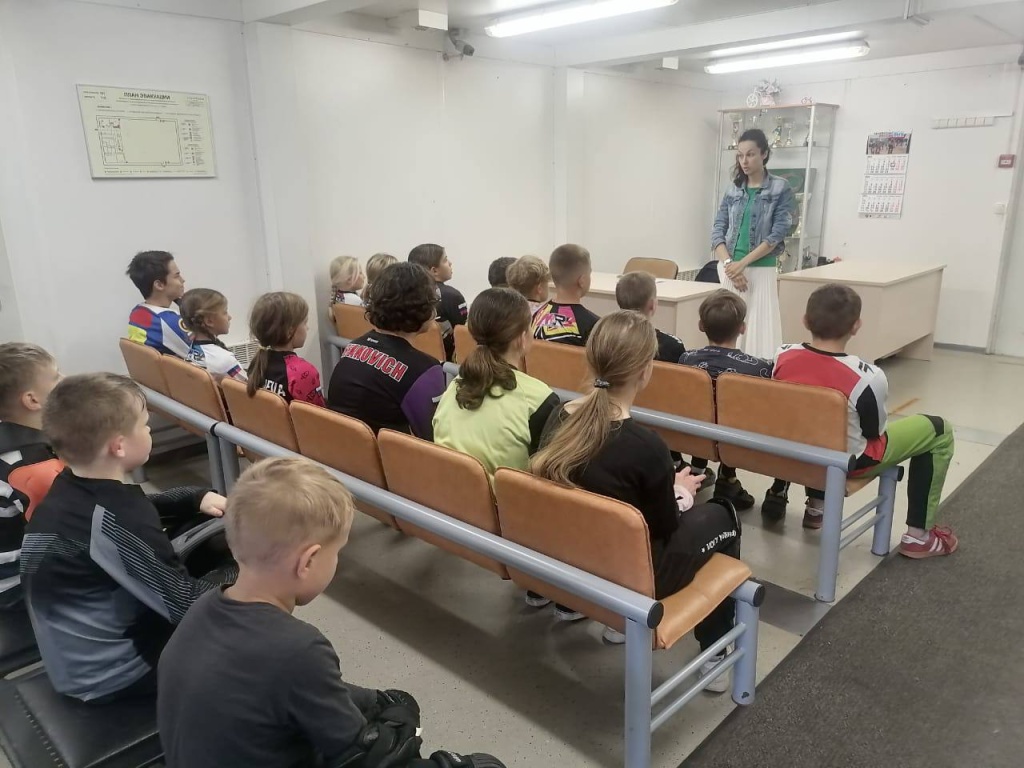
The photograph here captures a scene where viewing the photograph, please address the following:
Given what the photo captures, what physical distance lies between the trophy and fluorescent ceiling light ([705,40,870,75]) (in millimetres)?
1120

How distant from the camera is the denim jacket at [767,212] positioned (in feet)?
14.4

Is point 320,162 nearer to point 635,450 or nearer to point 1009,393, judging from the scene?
point 635,450

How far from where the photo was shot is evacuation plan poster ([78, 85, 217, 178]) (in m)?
3.58

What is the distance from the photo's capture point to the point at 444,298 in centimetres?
425

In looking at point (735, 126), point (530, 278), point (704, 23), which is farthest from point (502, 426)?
point (735, 126)

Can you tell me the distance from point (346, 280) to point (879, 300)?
3.70 m

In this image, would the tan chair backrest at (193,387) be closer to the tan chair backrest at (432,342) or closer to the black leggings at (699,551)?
the tan chair backrest at (432,342)

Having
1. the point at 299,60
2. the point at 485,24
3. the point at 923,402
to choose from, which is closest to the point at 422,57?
A: the point at 485,24

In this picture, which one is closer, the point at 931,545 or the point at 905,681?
the point at 905,681

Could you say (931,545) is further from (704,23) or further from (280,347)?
(704,23)

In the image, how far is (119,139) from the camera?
366 cm

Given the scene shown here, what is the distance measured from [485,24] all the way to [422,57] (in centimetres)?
50

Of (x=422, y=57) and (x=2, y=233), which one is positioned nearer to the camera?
(x=2, y=233)

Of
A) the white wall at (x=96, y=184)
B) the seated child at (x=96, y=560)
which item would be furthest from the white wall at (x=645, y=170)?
the seated child at (x=96, y=560)
